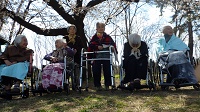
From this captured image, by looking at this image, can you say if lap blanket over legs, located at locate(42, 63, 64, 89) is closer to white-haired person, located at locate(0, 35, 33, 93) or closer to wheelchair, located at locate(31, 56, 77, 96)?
wheelchair, located at locate(31, 56, 77, 96)

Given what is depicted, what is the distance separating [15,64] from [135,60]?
2.07 m

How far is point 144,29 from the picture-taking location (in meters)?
22.5

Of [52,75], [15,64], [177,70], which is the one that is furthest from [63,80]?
[177,70]

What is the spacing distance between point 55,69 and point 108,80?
1.05 meters

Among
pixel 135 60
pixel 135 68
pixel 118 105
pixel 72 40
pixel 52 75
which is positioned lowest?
pixel 118 105

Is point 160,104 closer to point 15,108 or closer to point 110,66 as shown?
point 110,66

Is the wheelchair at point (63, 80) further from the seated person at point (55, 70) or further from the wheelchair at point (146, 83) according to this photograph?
the wheelchair at point (146, 83)

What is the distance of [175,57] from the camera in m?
4.75

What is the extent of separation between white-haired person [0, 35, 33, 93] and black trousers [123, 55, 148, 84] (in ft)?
5.75

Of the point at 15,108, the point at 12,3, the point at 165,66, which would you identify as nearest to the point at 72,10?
the point at 12,3

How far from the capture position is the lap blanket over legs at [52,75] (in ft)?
15.1

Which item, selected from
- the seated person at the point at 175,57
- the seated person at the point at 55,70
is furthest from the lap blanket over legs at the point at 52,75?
the seated person at the point at 175,57

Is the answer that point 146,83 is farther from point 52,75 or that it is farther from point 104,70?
point 52,75

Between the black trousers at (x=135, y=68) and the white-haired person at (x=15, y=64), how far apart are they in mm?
1754
